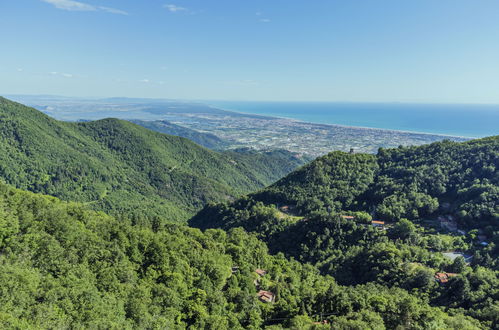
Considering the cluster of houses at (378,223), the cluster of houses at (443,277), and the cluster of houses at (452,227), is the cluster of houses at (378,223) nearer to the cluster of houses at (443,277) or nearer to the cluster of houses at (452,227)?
the cluster of houses at (452,227)

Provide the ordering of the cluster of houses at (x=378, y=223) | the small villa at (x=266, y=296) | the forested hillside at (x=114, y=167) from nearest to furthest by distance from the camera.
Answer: the small villa at (x=266, y=296) → the cluster of houses at (x=378, y=223) → the forested hillside at (x=114, y=167)

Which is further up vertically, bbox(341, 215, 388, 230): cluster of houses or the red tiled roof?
bbox(341, 215, 388, 230): cluster of houses

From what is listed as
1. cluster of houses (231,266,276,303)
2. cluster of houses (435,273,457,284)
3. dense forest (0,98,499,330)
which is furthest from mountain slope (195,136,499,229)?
cluster of houses (231,266,276,303)

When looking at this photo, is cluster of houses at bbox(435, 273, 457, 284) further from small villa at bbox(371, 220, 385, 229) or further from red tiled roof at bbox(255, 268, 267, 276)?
red tiled roof at bbox(255, 268, 267, 276)

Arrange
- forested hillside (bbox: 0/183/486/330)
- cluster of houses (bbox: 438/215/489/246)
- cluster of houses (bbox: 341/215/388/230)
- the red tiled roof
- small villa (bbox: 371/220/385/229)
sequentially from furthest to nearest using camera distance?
small villa (bbox: 371/220/385/229) < cluster of houses (bbox: 341/215/388/230) < cluster of houses (bbox: 438/215/489/246) < the red tiled roof < forested hillside (bbox: 0/183/486/330)

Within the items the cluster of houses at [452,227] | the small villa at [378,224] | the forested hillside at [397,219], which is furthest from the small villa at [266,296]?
the cluster of houses at [452,227]

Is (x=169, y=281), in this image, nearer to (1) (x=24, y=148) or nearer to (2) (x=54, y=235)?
(2) (x=54, y=235)

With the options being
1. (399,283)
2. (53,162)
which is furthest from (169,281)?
(53,162)
